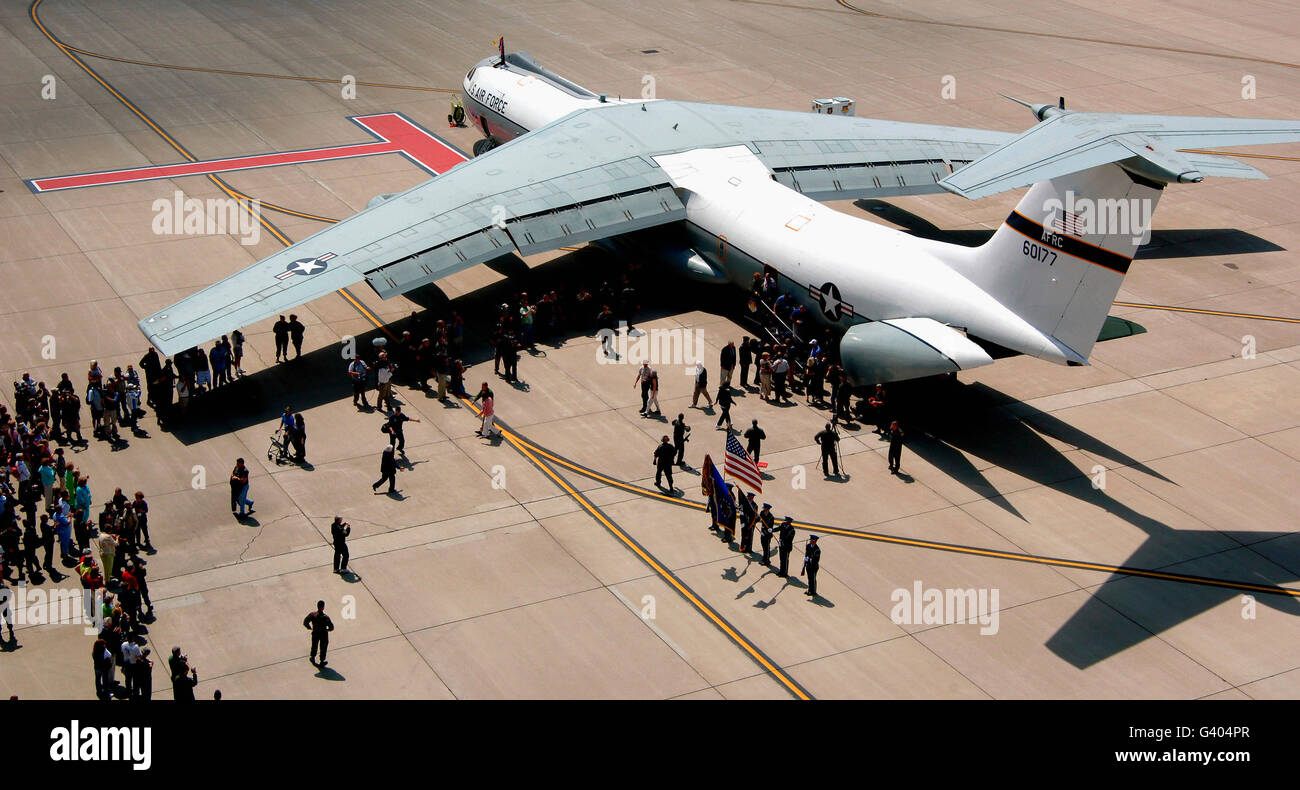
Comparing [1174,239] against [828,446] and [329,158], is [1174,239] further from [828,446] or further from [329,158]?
[329,158]

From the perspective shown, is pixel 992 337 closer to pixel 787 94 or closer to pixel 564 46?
pixel 787 94

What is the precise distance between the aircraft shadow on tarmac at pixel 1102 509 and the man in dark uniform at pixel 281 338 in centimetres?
1652

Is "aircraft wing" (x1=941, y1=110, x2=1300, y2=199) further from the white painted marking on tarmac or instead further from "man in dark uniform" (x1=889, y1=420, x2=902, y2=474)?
the white painted marking on tarmac

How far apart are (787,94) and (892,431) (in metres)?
30.6

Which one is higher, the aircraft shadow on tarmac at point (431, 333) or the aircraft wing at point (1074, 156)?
the aircraft wing at point (1074, 156)

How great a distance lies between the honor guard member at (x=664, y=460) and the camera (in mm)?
29781

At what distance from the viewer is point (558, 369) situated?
3584 centimetres

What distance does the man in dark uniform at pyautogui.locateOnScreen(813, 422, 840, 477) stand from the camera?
3041 cm

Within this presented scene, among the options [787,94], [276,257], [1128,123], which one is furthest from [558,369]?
[787,94]

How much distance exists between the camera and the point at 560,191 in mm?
38938

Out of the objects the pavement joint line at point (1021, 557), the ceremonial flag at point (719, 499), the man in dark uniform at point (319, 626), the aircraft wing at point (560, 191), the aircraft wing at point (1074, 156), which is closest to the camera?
the man in dark uniform at point (319, 626)

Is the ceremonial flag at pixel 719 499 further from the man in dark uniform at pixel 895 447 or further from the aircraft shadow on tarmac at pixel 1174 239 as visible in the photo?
the aircraft shadow on tarmac at pixel 1174 239

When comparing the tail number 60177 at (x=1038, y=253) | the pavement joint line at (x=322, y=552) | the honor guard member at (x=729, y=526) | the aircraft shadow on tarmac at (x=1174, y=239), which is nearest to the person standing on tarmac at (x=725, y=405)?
the honor guard member at (x=729, y=526)

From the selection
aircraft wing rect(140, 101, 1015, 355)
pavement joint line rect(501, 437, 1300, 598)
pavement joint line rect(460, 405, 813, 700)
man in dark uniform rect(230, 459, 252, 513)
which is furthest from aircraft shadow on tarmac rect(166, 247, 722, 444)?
pavement joint line rect(501, 437, 1300, 598)
